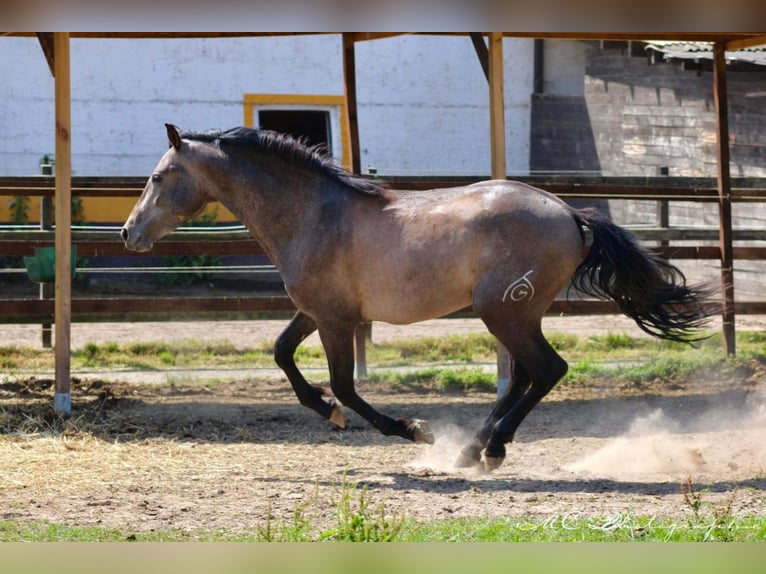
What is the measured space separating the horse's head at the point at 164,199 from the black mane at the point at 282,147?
178mm

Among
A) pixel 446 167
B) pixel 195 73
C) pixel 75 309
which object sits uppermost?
pixel 195 73

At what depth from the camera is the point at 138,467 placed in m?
6.52

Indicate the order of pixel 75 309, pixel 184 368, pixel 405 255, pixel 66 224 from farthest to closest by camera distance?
pixel 184 368, pixel 75 309, pixel 66 224, pixel 405 255

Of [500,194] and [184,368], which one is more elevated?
[500,194]

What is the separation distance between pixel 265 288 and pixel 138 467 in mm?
8502

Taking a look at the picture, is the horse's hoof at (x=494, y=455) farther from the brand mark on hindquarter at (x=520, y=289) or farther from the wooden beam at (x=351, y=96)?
the wooden beam at (x=351, y=96)

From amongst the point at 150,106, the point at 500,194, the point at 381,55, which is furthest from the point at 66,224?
the point at 381,55

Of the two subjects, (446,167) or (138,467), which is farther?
(446,167)

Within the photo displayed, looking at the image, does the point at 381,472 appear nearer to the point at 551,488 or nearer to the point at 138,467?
the point at 551,488

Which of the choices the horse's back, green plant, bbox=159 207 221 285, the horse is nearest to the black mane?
the horse

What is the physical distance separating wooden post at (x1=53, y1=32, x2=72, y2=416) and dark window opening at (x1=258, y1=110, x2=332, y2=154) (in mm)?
8450

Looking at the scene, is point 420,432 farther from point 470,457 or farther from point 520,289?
point 520,289

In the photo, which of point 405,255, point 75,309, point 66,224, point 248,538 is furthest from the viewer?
point 75,309

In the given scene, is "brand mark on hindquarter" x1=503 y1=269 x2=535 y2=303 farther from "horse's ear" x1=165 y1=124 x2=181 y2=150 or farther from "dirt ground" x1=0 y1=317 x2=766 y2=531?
"horse's ear" x1=165 y1=124 x2=181 y2=150
